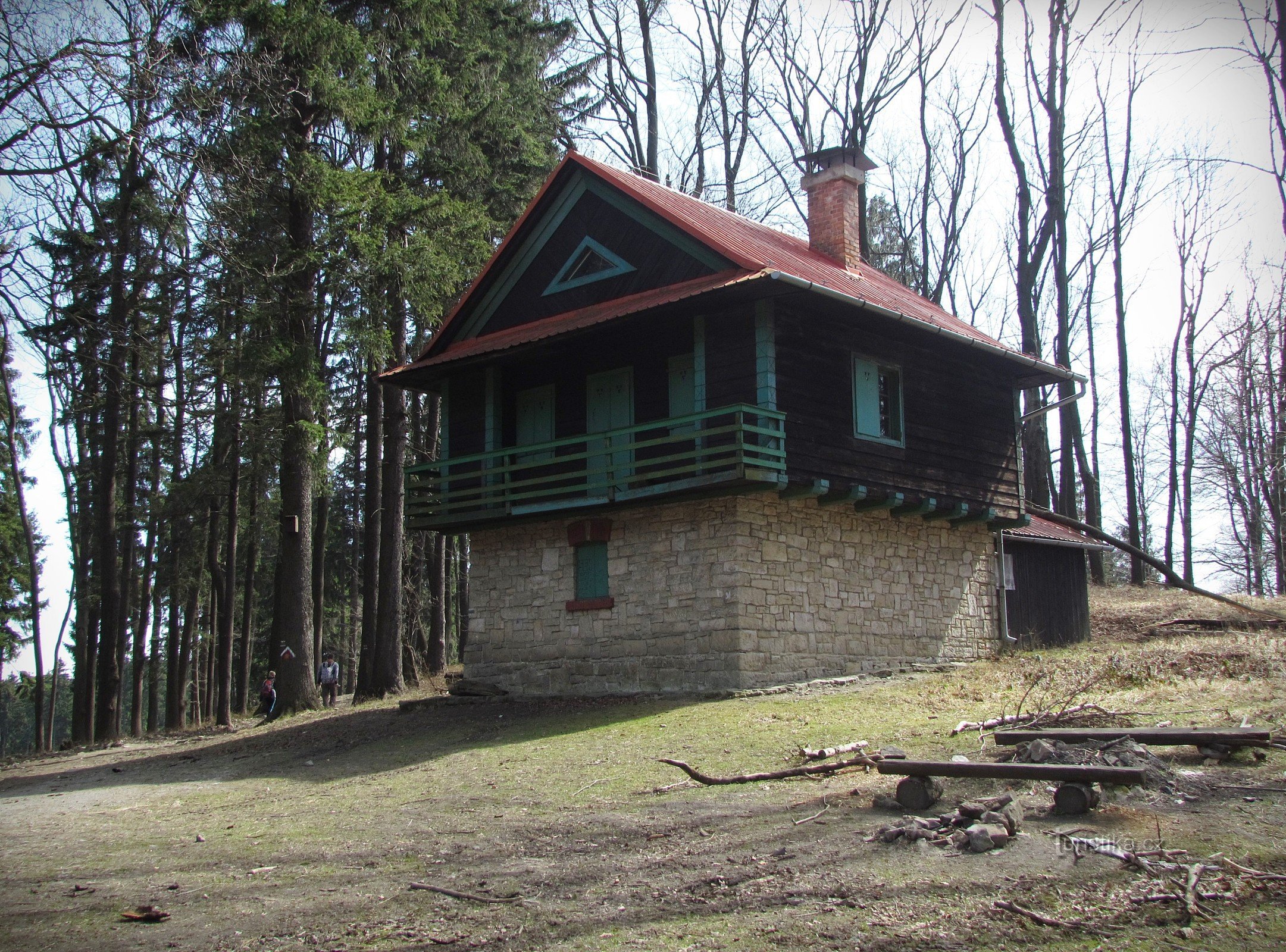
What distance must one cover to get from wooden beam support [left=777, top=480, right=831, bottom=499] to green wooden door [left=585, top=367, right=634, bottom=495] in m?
3.03

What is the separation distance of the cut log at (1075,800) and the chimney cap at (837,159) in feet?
55.2

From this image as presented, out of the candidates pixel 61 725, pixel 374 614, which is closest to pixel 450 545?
pixel 374 614

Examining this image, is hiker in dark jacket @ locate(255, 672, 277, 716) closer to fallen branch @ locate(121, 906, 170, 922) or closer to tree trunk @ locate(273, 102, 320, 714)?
tree trunk @ locate(273, 102, 320, 714)

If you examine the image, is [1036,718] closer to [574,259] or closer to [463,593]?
[574,259]

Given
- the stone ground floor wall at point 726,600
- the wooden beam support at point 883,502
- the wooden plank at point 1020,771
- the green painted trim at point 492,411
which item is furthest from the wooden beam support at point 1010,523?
the wooden plank at point 1020,771

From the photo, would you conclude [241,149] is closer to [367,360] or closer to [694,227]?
[367,360]

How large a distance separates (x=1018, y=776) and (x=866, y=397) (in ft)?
39.9

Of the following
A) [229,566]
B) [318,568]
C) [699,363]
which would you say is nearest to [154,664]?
[318,568]

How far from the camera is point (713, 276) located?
1823 cm

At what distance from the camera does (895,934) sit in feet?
19.6

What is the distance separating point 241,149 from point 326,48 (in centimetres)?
307

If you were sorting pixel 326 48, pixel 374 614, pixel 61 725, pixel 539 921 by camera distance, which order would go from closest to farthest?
pixel 539 921 < pixel 326 48 < pixel 374 614 < pixel 61 725

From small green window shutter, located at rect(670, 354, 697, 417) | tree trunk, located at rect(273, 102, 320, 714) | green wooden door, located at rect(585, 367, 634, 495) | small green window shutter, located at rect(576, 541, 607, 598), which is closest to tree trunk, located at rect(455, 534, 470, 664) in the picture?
tree trunk, located at rect(273, 102, 320, 714)

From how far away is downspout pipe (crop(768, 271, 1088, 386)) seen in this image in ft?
55.4
